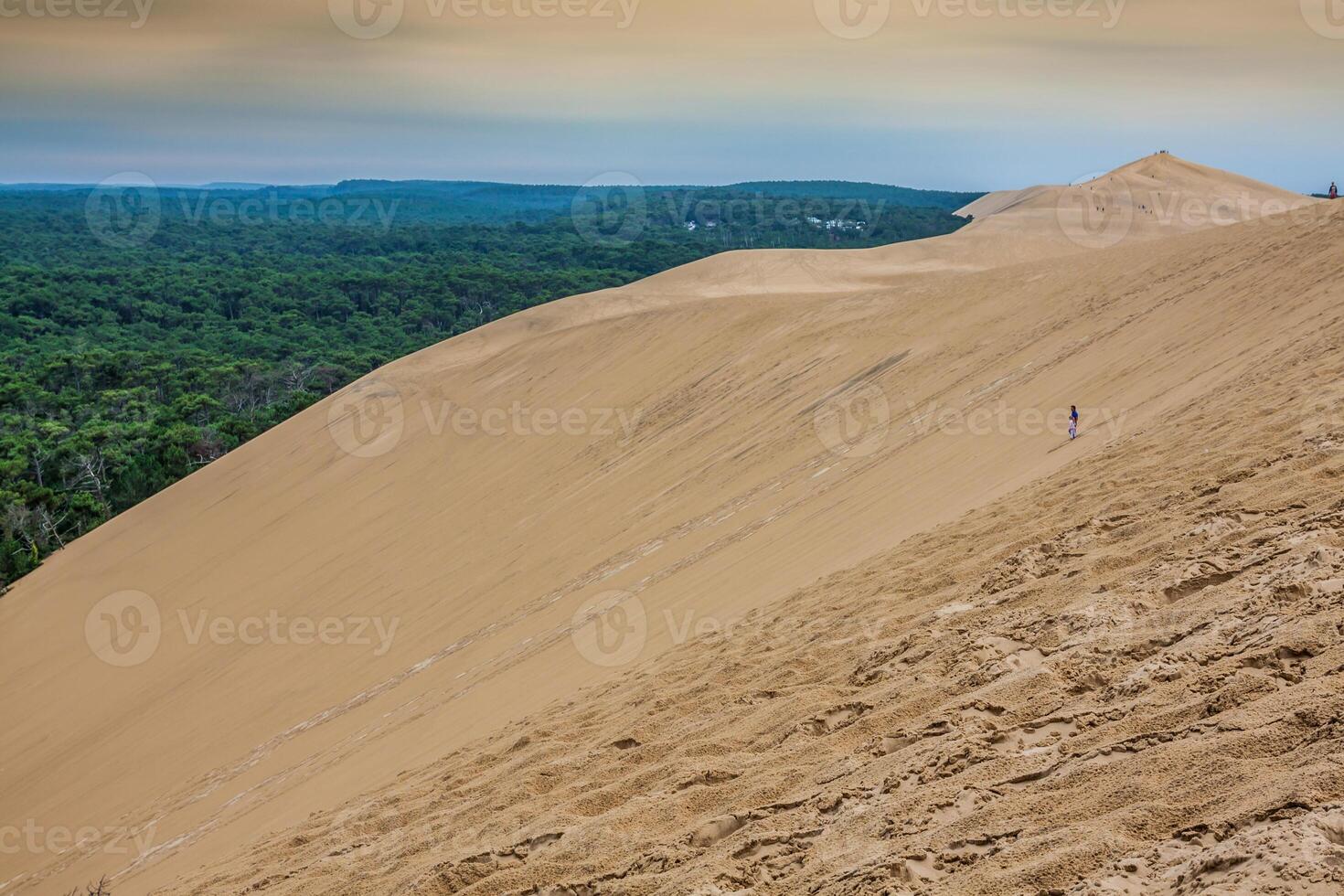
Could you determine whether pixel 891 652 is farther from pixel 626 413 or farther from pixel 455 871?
pixel 626 413

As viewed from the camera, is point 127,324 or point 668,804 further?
point 127,324

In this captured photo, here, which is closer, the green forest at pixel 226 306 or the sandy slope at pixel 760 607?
the sandy slope at pixel 760 607

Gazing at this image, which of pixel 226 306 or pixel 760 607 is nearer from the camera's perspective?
pixel 760 607

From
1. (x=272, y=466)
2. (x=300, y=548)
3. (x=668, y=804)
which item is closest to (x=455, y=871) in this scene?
(x=668, y=804)

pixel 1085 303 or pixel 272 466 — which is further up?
pixel 1085 303

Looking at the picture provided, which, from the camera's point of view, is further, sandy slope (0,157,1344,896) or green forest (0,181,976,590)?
green forest (0,181,976,590)
